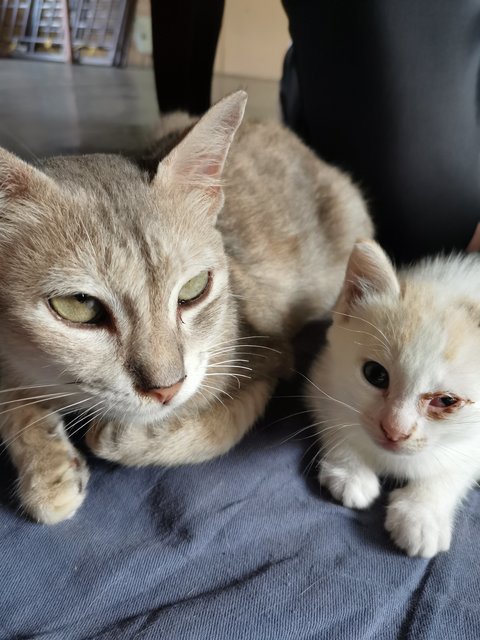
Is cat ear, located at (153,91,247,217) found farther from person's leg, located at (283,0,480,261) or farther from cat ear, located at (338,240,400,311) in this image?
person's leg, located at (283,0,480,261)

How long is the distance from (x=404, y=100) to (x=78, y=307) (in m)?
1.09

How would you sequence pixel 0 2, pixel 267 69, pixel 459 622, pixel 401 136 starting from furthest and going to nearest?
pixel 267 69 < pixel 0 2 < pixel 401 136 < pixel 459 622

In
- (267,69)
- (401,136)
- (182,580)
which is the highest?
(401,136)

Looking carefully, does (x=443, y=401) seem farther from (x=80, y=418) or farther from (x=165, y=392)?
(x=80, y=418)

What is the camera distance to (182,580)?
0.92 meters

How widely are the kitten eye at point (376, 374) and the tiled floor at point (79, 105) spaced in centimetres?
157

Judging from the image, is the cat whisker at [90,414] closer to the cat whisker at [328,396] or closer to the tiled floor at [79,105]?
the cat whisker at [328,396]

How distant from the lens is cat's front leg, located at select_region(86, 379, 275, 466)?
106 centimetres

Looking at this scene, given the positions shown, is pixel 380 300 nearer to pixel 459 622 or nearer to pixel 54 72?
pixel 459 622

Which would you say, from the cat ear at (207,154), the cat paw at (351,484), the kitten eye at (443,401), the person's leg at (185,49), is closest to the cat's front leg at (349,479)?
the cat paw at (351,484)

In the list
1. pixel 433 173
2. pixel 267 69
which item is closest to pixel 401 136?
pixel 433 173

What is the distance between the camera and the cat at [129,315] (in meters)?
0.86

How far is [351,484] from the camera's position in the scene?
108cm

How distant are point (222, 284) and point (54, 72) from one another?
12.3 feet
